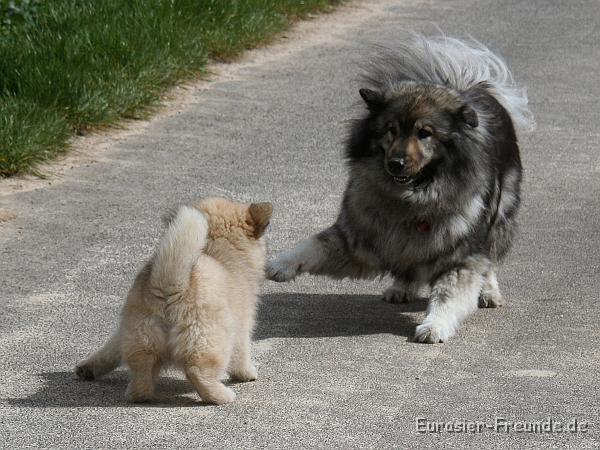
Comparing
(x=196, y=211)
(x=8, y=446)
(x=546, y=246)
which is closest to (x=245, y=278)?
(x=196, y=211)

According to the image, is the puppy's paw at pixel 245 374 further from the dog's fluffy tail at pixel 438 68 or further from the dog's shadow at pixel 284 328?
the dog's fluffy tail at pixel 438 68

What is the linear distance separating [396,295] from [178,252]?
2484 millimetres

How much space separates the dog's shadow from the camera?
5.46 meters

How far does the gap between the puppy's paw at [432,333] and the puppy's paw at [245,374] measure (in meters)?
1.10

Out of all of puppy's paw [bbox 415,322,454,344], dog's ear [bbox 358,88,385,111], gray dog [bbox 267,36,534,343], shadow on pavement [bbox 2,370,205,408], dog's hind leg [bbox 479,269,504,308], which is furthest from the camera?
dog's hind leg [bbox 479,269,504,308]

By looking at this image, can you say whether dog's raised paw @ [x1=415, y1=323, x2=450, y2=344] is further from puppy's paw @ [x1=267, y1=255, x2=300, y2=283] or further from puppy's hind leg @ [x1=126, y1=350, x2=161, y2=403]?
puppy's hind leg @ [x1=126, y1=350, x2=161, y2=403]

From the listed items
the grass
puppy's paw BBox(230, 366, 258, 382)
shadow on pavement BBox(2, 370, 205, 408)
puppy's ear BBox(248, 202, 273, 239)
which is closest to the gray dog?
puppy's paw BBox(230, 366, 258, 382)

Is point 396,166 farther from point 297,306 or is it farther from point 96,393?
point 96,393

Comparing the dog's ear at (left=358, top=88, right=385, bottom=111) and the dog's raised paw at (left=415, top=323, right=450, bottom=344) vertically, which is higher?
the dog's ear at (left=358, top=88, right=385, bottom=111)

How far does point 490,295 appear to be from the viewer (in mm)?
7215

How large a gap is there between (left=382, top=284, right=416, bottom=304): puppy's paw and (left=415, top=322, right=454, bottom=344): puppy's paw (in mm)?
780

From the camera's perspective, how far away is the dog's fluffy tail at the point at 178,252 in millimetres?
5059

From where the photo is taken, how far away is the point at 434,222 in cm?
690

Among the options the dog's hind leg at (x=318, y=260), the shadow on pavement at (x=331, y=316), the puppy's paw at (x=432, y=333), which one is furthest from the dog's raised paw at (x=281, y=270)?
the puppy's paw at (x=432, y=333)
